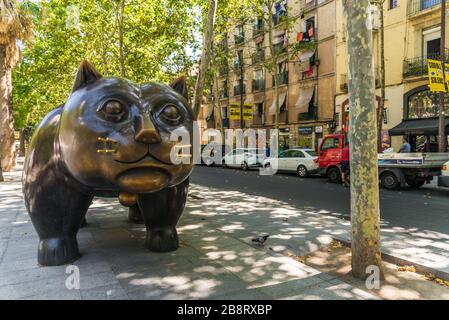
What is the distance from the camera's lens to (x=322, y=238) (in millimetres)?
5652

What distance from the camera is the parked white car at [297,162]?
17203 millimetres

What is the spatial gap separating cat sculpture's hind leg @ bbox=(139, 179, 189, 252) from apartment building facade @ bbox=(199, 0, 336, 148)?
1967 centimetres

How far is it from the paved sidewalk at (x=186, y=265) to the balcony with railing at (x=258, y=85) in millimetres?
27365

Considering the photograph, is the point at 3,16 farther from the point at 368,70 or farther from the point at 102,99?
the point at 368,70

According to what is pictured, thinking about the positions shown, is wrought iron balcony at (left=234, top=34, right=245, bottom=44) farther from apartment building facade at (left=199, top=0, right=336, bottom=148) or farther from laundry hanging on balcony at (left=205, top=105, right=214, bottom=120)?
laundry hanging on balcony at (left=205, top=105, right=214, bottom=120)

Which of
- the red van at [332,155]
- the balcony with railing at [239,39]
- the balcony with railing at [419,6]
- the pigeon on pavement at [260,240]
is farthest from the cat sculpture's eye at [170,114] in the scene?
the balcony with railing at [239,39]

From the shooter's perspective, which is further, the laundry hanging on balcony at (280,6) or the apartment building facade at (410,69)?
the laundry hanging on balcony at (280,6)

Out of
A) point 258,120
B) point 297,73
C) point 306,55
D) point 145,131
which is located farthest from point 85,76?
point 258,120

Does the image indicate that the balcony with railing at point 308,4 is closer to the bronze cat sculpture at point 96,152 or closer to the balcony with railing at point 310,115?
the balcony with railing at point 310,115

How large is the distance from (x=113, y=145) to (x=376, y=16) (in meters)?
22.7

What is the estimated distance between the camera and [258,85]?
111 ft

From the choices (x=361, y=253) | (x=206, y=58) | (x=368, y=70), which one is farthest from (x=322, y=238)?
(x=206, y=58)

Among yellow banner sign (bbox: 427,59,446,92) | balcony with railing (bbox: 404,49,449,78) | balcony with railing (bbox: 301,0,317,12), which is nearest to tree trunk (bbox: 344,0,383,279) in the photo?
yellow banner sign (bbox: 427,59,446,92)

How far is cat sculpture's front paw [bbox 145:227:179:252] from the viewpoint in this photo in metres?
4.62
